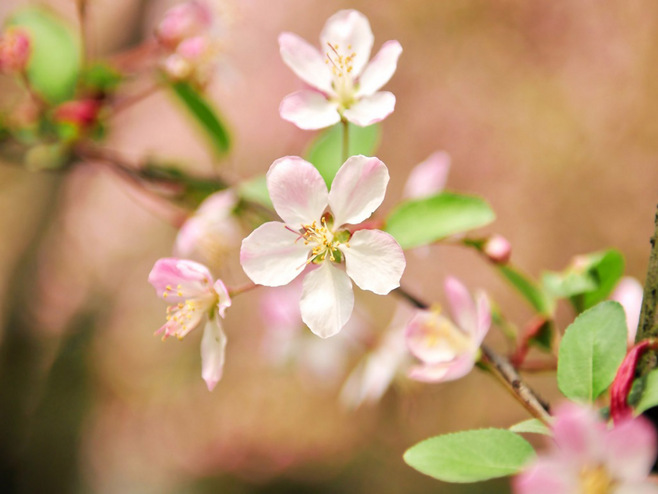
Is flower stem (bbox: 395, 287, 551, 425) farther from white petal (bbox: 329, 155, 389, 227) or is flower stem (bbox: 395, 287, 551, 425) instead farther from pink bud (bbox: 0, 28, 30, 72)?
pink bud (bbox: 0, 28, 30, 72)

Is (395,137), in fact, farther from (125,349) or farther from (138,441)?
(138,441)

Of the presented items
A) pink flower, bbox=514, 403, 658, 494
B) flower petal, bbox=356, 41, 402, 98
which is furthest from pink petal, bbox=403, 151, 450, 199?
pink flower, bbox=514, 403, 658, 494

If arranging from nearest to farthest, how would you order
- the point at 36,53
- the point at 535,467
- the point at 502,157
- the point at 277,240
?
the point at 535,467, the point at 277,240, the point at 36,53, the point at 502,157

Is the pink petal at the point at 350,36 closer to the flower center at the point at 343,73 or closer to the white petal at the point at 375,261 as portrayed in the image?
the flower center at the point at 343,73

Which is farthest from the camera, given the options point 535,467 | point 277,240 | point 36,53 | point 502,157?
point 502,157

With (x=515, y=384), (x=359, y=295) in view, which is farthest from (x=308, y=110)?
(x=359, y=295)

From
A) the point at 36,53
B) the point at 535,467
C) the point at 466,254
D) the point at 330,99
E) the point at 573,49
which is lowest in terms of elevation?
the point at 535,467

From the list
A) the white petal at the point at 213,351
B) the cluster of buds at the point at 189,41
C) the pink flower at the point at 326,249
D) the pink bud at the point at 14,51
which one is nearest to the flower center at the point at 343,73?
the pink flower at the point at 326,249

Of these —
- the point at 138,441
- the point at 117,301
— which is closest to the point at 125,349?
the point at 117,301
